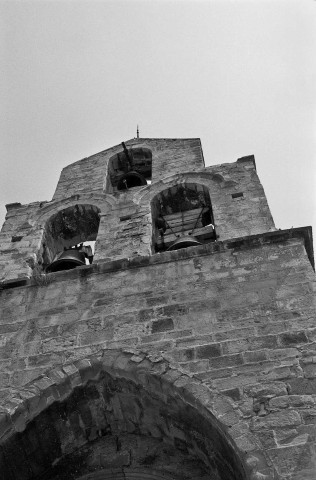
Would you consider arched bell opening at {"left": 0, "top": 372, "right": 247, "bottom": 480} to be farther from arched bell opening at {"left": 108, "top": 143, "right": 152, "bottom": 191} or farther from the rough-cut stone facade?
arched bell opening at {"left": 108, "top": 143, "right": 152, "bottom": 191}

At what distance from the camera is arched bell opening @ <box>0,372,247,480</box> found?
16.5 ft

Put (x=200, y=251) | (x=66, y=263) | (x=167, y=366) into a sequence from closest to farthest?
1. (x=167, y=366)
2. (x=200, y=251)
3. (x=66, y=263)

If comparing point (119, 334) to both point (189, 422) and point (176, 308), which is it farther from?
point (189, 422)

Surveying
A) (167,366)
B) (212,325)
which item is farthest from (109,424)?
(212,325)

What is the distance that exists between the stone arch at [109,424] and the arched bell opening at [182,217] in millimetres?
2436

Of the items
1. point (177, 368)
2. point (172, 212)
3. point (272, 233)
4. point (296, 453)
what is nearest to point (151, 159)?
point (172, 212)

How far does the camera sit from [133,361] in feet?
17.3

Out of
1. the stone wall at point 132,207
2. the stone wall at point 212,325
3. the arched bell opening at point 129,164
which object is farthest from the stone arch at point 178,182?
the stone wall at point 212,325

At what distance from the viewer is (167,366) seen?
16.8ft

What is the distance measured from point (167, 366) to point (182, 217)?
12.5ft

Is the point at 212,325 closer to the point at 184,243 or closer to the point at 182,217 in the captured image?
the point at 184,243

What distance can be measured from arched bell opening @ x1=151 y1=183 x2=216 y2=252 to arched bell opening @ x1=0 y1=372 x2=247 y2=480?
8.07 feet

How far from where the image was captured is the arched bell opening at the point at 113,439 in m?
5.03

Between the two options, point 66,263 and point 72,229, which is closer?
Answer: point 66,263
